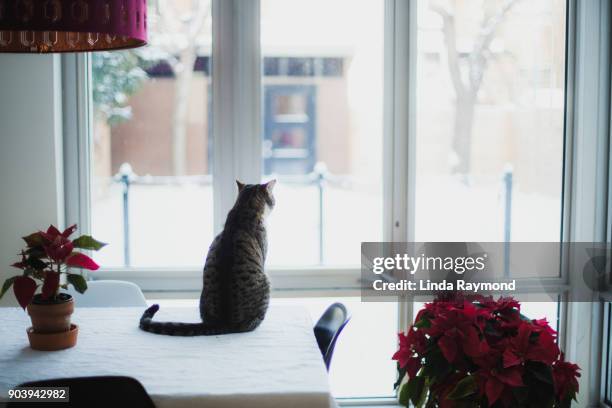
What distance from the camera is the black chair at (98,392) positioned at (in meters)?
1.46

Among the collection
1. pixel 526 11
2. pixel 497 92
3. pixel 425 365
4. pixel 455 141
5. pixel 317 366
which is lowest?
pixel 317 366

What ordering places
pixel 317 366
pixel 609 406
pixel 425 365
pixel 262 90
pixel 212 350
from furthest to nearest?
pixel 262 90
pixel 609 406
pixel 212 350
pixel 317 366
pixel 425 365

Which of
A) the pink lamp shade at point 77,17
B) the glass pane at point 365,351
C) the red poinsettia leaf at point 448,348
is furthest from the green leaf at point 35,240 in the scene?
the glass pane at point 365,351

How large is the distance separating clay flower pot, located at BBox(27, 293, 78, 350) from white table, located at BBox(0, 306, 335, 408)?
0.03 meters

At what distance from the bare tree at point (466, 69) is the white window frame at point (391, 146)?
0.19m

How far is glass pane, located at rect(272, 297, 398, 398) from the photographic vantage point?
315cm

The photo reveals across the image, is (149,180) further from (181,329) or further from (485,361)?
(485,361)

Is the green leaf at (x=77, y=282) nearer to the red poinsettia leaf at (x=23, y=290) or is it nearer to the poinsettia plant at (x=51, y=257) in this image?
the poinsettia plant at (x=51, y=257)

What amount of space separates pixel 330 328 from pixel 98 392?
3.14ft

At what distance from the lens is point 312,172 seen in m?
3.10

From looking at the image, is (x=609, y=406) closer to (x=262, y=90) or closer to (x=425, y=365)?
(x=425, y=365)

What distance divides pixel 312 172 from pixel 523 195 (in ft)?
3.29

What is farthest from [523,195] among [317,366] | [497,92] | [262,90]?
[317,366]

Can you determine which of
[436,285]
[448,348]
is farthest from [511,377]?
[436,285]
